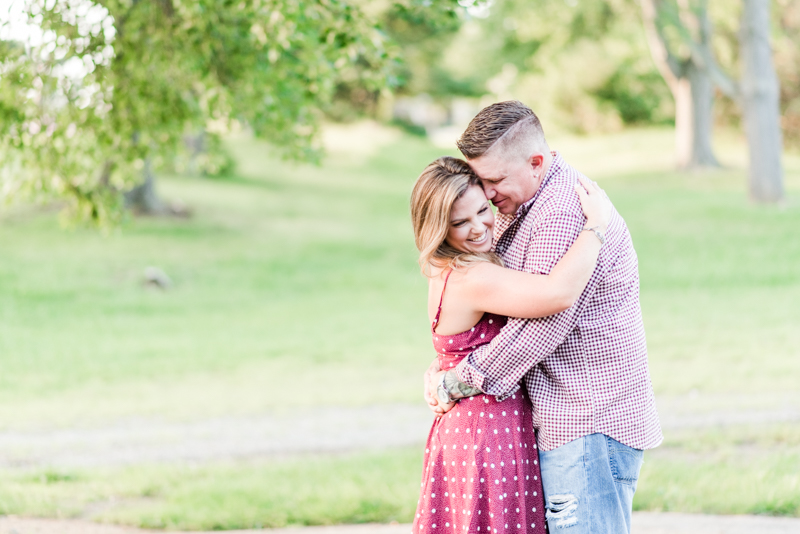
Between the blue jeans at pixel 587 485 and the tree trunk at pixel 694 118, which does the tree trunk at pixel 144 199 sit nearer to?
the tree trunk at pixel 694 118

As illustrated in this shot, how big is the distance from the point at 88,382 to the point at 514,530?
7.89 meters

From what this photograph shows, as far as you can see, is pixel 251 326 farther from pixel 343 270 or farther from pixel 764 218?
pixel 764 218

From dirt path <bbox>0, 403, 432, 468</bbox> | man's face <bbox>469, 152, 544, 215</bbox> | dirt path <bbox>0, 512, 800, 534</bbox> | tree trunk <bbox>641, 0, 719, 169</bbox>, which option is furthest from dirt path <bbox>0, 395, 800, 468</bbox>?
tree trunk <bbox>641, 0, 719, 169</bbox>

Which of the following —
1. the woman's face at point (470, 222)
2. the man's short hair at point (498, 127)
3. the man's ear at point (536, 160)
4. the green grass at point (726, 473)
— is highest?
the man's short hair at point (498, 127)

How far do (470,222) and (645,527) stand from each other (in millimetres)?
2540

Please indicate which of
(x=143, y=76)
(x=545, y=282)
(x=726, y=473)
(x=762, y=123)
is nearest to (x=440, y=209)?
(x=545, y=282)

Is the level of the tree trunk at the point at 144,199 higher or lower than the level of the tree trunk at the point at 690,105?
lower

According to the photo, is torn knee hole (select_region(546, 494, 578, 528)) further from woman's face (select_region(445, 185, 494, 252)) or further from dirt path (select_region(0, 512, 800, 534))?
dirt path (select_region(0, 512, 800, 534))

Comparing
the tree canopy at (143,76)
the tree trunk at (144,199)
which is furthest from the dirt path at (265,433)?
the tree trunk at (144,199)

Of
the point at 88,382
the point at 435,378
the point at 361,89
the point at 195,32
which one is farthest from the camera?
the point at 361,89

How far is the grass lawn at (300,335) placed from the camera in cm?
531

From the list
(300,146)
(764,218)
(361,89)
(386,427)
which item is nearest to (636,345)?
(386,427)

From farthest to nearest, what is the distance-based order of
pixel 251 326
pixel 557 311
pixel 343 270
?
pixel 343 270 → pixel 251 326 → pixel 557 311

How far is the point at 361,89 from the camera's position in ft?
136
